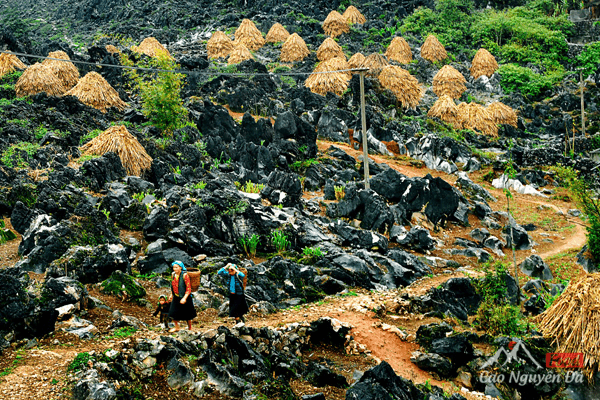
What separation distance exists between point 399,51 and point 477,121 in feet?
25.3

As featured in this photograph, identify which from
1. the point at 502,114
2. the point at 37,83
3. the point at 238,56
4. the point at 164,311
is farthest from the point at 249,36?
the point at 164,311

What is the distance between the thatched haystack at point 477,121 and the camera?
23.1 m

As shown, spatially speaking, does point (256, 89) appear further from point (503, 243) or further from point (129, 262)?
point (129, 262)

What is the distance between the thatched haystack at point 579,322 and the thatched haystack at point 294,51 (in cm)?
2196

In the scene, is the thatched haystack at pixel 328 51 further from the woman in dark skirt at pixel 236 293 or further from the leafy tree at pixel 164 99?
the woman in dark skirt at pixel 236 293

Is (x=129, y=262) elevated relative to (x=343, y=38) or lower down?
lower down

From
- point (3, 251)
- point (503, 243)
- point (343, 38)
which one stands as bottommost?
point (503, 243)

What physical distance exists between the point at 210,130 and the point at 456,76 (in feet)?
49.6

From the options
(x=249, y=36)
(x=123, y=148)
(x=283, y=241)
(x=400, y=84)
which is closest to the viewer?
(x=283, y=241)

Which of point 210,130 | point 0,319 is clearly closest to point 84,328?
point 0,319

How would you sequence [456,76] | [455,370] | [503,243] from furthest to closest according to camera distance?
[456,76]
[503,243]
[455,370]

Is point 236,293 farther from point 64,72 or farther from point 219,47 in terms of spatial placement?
point 219,47

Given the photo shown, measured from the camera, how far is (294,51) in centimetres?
2684

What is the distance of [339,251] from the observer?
10.6m
